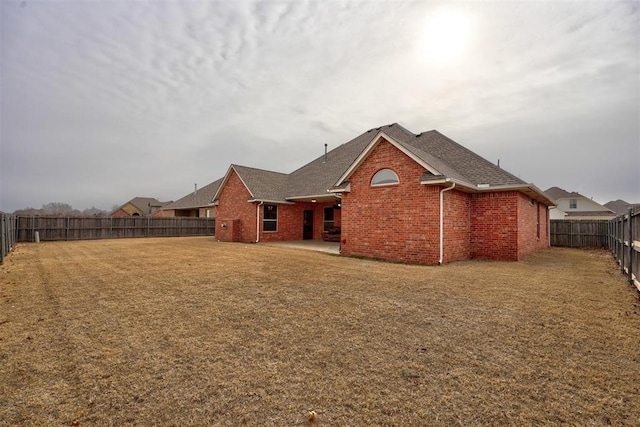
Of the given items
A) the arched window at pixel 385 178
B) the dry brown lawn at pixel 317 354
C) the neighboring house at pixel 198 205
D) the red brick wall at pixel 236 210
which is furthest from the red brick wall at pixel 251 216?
the dry brown lawn at pixel 317 354

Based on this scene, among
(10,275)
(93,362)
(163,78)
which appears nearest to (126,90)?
(163,78)

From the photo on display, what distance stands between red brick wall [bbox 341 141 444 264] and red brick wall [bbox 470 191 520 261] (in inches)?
119

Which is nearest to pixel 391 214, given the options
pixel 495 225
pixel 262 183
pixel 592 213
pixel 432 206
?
pixel 432 206

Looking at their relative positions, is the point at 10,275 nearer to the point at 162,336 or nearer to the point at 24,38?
the point at 162,336

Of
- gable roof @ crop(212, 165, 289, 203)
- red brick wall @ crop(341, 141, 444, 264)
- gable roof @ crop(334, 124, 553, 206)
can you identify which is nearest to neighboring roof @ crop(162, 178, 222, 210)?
gable roof @ crop(212, 165, 289, 203)

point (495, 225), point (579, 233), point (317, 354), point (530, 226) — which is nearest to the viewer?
point (317, 354)

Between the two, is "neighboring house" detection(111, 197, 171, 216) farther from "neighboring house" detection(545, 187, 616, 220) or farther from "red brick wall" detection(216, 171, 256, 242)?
"neighboring house" detection(545, 187, 616, 220)

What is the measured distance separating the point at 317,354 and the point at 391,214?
28.5ft

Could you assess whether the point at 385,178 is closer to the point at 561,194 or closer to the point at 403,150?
the point at 403,150

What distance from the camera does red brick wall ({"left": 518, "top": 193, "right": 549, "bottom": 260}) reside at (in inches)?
478

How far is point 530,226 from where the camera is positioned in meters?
14.2

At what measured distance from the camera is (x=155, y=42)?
12.2 metres

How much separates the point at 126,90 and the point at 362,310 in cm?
1899

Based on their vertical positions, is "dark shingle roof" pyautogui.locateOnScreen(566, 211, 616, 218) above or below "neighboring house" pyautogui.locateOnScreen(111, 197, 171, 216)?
below
